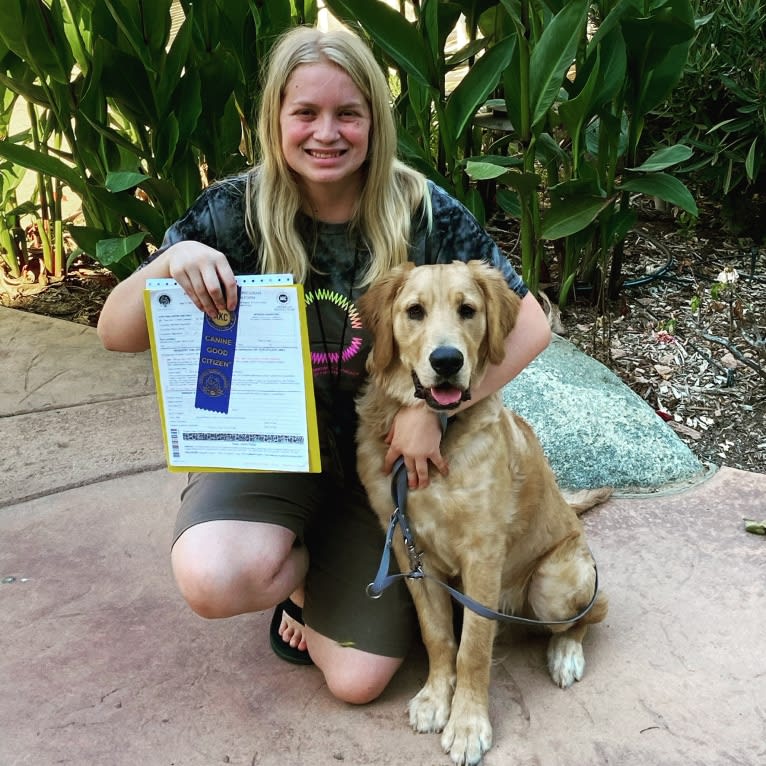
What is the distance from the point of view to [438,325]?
1760 millimetres

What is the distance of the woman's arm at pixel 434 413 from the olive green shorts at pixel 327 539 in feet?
1.03

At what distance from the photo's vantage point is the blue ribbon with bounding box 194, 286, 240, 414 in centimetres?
174

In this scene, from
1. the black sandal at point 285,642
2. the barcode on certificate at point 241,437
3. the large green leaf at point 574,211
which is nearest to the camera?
the barcode on certificate at point 241,437

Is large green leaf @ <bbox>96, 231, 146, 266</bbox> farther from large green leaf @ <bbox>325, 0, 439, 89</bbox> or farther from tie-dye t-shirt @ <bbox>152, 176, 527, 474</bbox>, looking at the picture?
tie-dye t-shirt @ <bbox>152, 176, 527, 474</bbox>

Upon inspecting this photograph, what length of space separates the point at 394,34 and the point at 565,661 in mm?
2544

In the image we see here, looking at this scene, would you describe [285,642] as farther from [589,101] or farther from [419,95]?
[419,95]

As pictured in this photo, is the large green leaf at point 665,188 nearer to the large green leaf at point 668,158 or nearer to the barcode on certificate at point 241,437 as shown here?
the large green leaf at point 668,158

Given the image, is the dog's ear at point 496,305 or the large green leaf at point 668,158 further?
the large green leaf at point 668,158

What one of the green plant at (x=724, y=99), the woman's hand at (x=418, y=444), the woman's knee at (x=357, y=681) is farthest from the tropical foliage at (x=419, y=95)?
the woman's knee at (x=357, y=681)

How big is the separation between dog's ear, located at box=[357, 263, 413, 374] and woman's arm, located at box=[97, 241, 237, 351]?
34 cm

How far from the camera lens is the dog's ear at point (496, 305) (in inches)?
73.3

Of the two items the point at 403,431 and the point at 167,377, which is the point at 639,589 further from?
the point at 167,377

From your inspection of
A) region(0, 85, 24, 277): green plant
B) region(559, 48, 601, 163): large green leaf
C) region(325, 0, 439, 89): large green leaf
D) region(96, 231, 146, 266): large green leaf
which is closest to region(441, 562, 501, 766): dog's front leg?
region(559, 48, 601, 163): large green leaf

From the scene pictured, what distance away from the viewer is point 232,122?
396cm
